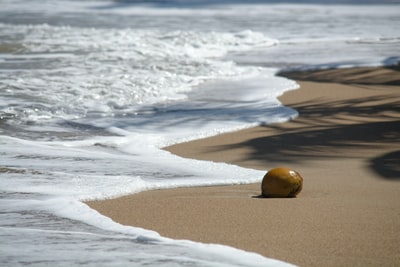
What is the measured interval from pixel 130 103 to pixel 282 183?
5.65 meters

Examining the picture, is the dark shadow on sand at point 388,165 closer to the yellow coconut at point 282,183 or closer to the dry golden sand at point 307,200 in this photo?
the dry golden sand at point 307,200

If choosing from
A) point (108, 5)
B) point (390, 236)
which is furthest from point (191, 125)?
point (108, 5)

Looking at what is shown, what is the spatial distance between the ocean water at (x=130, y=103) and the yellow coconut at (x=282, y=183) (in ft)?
2.29

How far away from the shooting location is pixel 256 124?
33.0 ft

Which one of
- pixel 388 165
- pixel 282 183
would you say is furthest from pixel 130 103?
pixel 282 183

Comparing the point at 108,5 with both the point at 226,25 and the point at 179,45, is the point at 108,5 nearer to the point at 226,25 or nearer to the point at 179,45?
the point at 226,25

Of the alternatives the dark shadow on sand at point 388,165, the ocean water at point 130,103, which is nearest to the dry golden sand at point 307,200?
the dark shadow on sand at point 388,165

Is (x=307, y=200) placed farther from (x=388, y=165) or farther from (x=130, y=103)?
(x=130, y=103)

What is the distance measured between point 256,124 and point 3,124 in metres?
2.56

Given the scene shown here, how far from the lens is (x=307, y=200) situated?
21.0ft

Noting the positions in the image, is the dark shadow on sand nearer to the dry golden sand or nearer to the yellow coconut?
the dry golden sand

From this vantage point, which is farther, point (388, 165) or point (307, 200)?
point (388, 165)

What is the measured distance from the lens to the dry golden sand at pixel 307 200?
5.27 m

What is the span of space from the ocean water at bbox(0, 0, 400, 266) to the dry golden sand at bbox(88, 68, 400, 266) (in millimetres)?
219
